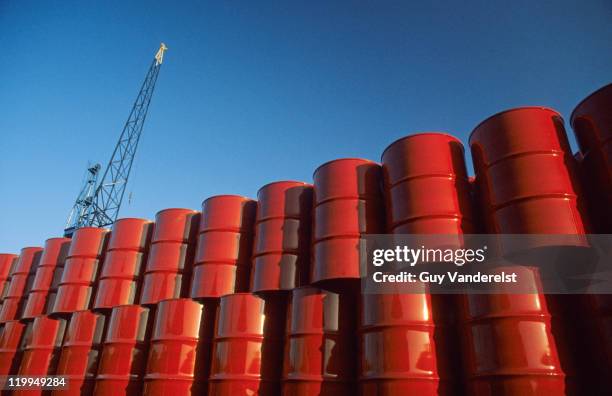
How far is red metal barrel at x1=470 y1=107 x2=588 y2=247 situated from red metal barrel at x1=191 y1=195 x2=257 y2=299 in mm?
5805

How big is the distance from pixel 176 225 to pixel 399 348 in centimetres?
740

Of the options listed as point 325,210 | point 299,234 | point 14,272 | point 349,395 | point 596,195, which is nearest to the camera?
point 596,195

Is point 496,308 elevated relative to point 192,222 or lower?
lower

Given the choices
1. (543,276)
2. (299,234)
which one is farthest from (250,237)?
(543,276)

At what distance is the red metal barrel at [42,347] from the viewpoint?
11.7 m

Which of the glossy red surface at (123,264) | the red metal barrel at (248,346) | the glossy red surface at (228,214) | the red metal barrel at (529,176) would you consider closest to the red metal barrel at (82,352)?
the glossy red surface at (123,264)

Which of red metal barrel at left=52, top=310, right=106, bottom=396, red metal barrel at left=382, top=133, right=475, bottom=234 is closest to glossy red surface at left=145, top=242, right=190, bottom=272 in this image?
red metal barrel at left=52, top=310, right=106, bottom=396

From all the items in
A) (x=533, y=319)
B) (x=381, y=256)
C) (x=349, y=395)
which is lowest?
(x=349, y=395)

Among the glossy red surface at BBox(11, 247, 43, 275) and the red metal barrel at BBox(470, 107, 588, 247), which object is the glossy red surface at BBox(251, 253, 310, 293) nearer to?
the red metal barrel at BBox(470, 107, 588, 247)

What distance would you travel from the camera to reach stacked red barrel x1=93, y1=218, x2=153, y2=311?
38.0 feet

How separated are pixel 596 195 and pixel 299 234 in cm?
550

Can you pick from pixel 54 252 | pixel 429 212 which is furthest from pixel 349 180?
pixel 54 252

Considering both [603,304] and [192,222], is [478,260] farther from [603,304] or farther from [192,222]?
[192,222]

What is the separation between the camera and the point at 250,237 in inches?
426
